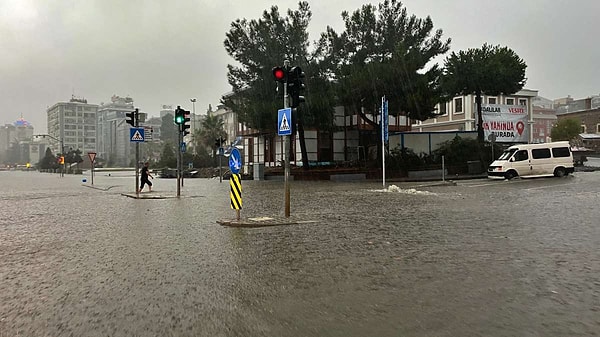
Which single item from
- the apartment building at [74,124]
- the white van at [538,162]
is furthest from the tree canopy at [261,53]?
the apartment building at [74,124]

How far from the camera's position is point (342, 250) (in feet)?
28.0

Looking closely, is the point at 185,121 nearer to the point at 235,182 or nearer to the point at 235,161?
the point at 235,161

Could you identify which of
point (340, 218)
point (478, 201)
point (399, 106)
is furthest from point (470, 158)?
point (340, 218)

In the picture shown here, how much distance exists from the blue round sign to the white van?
21610 millimetres

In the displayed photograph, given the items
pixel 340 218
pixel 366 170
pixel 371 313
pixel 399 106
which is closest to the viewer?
pixel 371 313

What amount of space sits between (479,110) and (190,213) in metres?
31.8

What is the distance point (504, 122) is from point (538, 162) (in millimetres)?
14503

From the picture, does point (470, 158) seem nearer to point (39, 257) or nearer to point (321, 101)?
point (321, 101)

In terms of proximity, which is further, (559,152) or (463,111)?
(463,111)

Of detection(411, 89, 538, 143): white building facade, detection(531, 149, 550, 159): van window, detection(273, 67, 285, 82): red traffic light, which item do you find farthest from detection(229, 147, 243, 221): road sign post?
detection(411, 89, 538, 143): white building facade

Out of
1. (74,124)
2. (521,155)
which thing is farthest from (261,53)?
(74,124)

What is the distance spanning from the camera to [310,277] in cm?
662

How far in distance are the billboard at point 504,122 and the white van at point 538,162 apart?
1293cm

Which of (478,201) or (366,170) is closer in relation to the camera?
(478,201)
